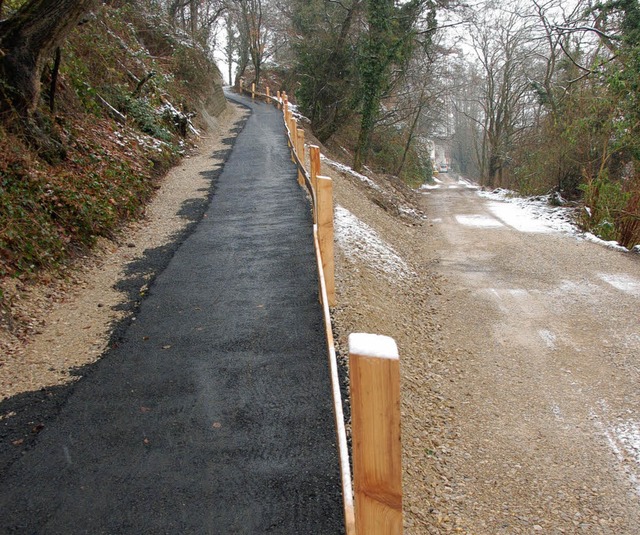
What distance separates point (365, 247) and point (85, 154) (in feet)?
18.6

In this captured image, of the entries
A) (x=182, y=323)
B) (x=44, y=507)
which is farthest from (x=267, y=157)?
(x=44, y=507)

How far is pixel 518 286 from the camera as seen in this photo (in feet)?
35.3

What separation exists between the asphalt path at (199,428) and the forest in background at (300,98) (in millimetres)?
A: 2315

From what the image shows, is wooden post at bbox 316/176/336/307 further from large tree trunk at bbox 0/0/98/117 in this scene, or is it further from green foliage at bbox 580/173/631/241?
green foliage at bbox 580/173/631/241

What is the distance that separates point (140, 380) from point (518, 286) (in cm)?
852

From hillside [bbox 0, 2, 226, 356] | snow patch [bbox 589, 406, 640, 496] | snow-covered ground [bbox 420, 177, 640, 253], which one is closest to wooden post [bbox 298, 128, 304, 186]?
hillside [bbox 0, 2, 226, 356]

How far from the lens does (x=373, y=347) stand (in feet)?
4.98

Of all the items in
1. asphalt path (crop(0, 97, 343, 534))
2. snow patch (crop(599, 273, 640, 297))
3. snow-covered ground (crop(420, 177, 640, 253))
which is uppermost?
asphalt path (crop(0, 97, 343, 534))

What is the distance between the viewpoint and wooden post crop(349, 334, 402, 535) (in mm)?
1511

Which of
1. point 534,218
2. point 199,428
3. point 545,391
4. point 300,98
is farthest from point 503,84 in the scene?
point 199,428

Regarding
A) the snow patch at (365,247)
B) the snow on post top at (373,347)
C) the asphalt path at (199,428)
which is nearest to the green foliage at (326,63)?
the snow patch at (365,247)

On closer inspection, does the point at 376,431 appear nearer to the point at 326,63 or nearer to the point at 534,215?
the point at 534,215

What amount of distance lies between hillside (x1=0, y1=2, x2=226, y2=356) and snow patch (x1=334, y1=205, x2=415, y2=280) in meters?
3.96

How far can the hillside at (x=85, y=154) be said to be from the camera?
21.4ft
